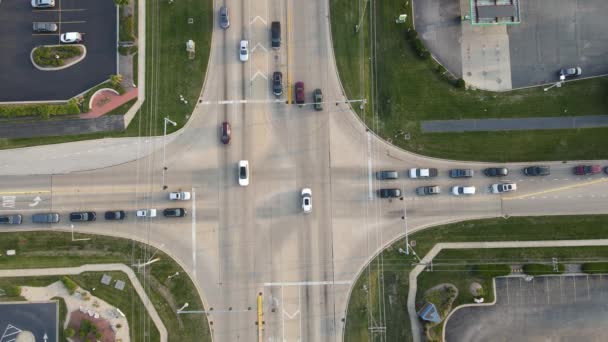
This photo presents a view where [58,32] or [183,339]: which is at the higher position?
[58,32]

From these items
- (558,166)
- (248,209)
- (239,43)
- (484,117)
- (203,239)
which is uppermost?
(239,43)

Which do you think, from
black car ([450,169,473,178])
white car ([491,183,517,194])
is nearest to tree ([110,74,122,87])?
black car ([450,169,473,178])

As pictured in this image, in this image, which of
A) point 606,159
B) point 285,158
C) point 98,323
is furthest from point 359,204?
point 98,323

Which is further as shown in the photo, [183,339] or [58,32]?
[58,32]

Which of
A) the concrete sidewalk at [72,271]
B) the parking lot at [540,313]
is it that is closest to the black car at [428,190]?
the parking lot at [540,313]

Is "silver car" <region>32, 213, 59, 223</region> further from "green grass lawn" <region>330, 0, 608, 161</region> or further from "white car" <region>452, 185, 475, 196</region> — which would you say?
"white car" <region>452, 185, 475, 196</region>

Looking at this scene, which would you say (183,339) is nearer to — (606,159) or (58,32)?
(58,32)

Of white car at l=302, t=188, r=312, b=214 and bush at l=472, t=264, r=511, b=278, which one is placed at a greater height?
white car at l=302, t=188, r=312, b=214
